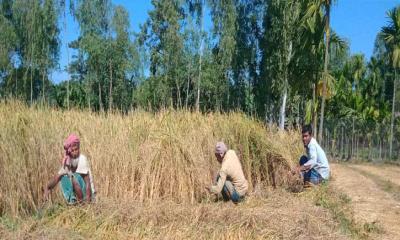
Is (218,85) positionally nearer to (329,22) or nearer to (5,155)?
(329,22)

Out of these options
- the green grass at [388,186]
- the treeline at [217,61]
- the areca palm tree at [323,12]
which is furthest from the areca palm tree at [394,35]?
the green grass at [388,186]

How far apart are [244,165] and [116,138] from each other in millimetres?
2364

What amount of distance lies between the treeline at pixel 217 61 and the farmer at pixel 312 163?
31.9 feet

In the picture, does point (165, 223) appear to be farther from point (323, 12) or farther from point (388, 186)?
point (323, 12)

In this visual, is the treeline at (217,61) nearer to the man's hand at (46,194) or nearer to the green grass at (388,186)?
the green grass at (388,186)

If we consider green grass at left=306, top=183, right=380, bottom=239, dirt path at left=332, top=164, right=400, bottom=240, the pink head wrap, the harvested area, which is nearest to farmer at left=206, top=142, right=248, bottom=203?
the harvested area

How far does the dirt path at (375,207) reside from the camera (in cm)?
695

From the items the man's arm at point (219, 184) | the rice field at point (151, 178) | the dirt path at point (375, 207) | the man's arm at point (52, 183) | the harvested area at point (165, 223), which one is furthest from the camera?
the dirt path at point (375, 207)

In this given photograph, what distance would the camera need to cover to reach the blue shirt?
789cm

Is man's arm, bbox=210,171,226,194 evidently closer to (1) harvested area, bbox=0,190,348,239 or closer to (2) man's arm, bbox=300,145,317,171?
(1) harvested area, bbox=0,190,348,239

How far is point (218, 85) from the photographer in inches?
1068

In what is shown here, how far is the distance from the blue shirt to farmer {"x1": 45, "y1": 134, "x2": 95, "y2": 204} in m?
3.61

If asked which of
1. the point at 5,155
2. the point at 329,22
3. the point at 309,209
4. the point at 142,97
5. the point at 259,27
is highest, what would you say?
the point at 259,27

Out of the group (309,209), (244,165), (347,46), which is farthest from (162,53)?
(309,209)
